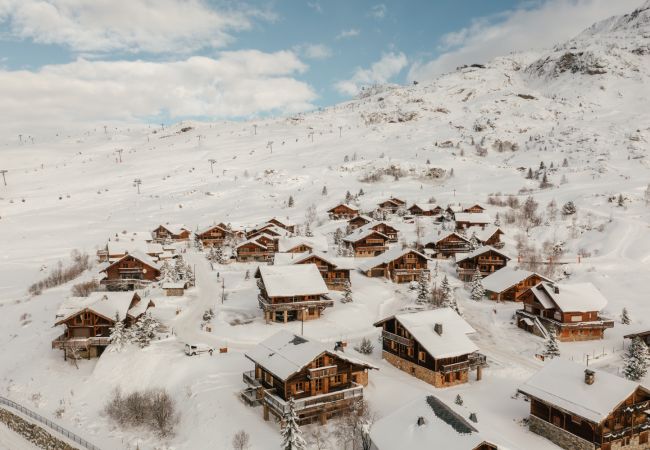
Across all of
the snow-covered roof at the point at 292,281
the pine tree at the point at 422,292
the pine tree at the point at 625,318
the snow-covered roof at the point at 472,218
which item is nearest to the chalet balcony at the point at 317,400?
the snow-covered roof at the point at 292,281

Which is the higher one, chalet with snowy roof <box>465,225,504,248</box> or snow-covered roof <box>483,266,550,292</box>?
chalet with snowy roof <box>465,225,504,248</box>

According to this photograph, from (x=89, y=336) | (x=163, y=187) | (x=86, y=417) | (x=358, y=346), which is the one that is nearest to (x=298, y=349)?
(x=358, y=346)

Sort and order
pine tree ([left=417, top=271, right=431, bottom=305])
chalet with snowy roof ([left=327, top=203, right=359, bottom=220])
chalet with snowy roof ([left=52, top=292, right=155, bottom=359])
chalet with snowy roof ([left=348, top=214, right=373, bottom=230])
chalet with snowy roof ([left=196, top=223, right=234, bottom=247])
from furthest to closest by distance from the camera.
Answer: chalet with snowy roof ([left=327, top=203, right=359, bottom=220]) → chalet with snowy roof ([left=348, top=214, right=373, bottom=230]) → chalet with snowy roof ([left=196, top=223, right=234, bottom=247]) → pine tree ([left=417, top=271, right=431, bottom=305]) → chalet with snowy roof ([left=52, top=292, right=155, bottom=359])

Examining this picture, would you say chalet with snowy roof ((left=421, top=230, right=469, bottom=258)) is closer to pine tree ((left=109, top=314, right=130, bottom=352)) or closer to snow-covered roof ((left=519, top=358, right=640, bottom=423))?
snow-covered roof ((left=519, top=358, right=640, bottom=423))

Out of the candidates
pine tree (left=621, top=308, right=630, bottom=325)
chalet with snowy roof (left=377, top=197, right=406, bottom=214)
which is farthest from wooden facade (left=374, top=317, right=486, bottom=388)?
chalet with snowy roof (left=377, top=197, right=406, bottom=214)

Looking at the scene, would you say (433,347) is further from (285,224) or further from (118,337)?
(285,224)

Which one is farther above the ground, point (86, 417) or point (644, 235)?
point (644, 235)

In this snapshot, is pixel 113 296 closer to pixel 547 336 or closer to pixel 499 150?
pixel 547 336
